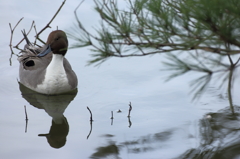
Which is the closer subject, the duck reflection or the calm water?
the calm water

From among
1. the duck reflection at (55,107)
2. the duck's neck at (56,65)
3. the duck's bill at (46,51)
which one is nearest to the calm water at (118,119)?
the duck reflection at (55,107)

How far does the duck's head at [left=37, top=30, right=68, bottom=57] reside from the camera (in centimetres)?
555

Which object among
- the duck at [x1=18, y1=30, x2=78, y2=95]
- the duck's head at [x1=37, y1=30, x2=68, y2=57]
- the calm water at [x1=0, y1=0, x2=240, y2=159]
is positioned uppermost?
the duck's head at [x1=37, y1=30, x2=68, y2=57]

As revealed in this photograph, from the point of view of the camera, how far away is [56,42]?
558cm

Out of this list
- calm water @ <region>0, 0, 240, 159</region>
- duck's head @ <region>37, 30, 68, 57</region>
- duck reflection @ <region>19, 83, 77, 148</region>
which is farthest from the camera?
duck's head @ <region>37, 30, 68, 57</region>

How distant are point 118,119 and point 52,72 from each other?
1.28 metres

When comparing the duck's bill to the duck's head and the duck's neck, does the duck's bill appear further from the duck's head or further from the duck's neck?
the duck's neck

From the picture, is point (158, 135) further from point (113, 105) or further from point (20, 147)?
point (20, 147)

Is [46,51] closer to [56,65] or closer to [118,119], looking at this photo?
[56,65]

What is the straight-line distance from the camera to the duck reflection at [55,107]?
4480 millimetres

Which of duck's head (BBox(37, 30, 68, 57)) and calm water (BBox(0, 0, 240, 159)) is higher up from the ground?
duck's head (BBox(37, 30, 68, 57))

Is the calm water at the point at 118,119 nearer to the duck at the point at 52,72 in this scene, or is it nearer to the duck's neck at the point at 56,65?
the duck at the point at 52,72

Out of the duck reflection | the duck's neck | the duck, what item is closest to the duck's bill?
the duck

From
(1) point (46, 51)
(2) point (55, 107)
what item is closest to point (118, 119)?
(2) point (55, 107)
